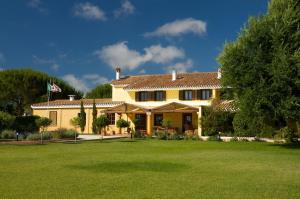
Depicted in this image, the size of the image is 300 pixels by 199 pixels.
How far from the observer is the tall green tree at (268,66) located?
25703 millimetres

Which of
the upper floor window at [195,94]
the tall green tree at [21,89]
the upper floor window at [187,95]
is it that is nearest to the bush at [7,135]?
the upper floor window at [195,94]

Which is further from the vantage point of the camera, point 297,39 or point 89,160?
point 297,39

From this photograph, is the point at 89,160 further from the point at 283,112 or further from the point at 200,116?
the point at 200,116

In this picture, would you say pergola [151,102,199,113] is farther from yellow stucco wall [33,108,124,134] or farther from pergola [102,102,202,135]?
yellow stucco wall [33,108,124,134]

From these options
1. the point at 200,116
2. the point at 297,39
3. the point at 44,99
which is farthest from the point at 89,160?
the point at 44,99

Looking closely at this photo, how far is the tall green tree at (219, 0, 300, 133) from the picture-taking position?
2570 centimetres

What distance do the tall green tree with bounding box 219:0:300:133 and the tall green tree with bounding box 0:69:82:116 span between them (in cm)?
4086

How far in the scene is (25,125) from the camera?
43938 mm

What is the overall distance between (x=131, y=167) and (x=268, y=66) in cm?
1425

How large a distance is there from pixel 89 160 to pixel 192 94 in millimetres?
26321

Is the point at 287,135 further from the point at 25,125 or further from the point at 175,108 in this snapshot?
the point at 25,125

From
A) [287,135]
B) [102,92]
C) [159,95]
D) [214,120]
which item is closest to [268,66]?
[287,135]

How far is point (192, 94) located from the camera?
43750 mm

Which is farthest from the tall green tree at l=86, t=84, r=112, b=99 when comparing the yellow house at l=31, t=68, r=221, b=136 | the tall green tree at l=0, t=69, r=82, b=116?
the yellow house at l=31, t=68, r=221, b=136
